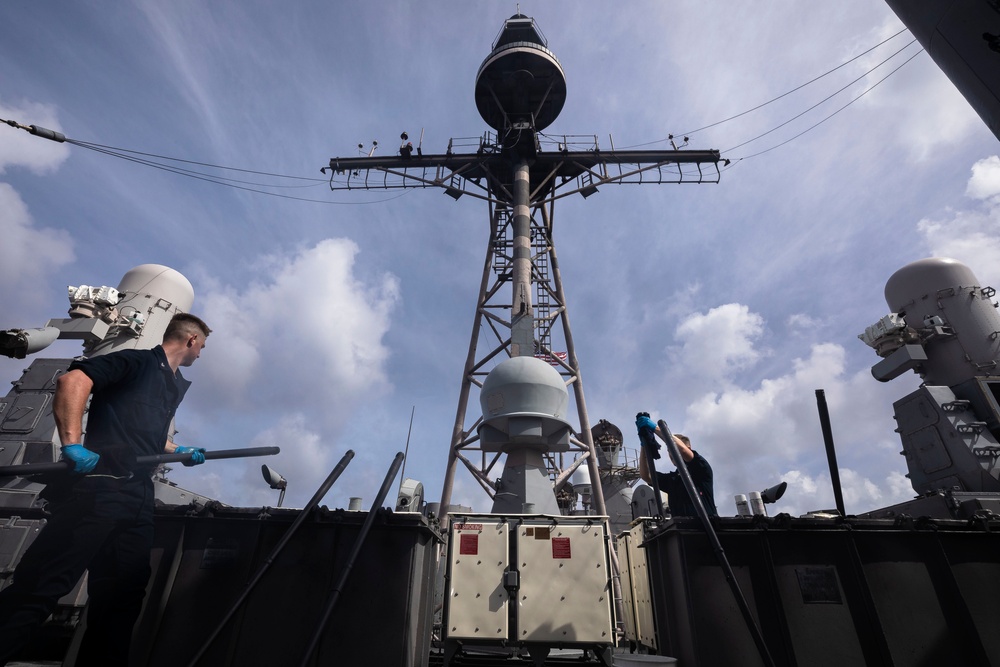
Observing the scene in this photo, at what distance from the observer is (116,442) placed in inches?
137

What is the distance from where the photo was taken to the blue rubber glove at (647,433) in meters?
5.78

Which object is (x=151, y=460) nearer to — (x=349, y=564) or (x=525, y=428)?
(x=349, y=564)

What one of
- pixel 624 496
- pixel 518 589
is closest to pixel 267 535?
pixel 518 589

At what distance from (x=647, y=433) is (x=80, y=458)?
5.23m

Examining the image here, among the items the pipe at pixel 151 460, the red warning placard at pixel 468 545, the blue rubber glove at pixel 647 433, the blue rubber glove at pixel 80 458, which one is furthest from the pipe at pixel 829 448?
the blue rubber glove at pixel 80 458

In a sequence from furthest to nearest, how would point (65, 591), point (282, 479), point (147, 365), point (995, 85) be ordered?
point (282, 479) → point (995, 85) → point (147, 365) → point (65, 591)

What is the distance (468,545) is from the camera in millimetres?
5582

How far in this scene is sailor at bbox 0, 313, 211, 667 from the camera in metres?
2.90

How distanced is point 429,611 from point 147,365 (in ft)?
12.6

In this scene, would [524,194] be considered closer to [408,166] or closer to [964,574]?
[408,166]

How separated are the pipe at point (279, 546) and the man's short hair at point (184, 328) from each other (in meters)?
1.90

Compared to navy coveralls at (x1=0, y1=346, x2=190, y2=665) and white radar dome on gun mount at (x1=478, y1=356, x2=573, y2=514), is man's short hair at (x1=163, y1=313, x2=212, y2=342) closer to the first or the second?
navy coveralls at (x1=0, y1=346, x2=190, y2=665)

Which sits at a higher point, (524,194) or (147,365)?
(524,194)

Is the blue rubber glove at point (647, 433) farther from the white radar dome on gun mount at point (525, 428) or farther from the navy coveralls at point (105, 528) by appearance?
the navy coveralls at point (105, 528)
